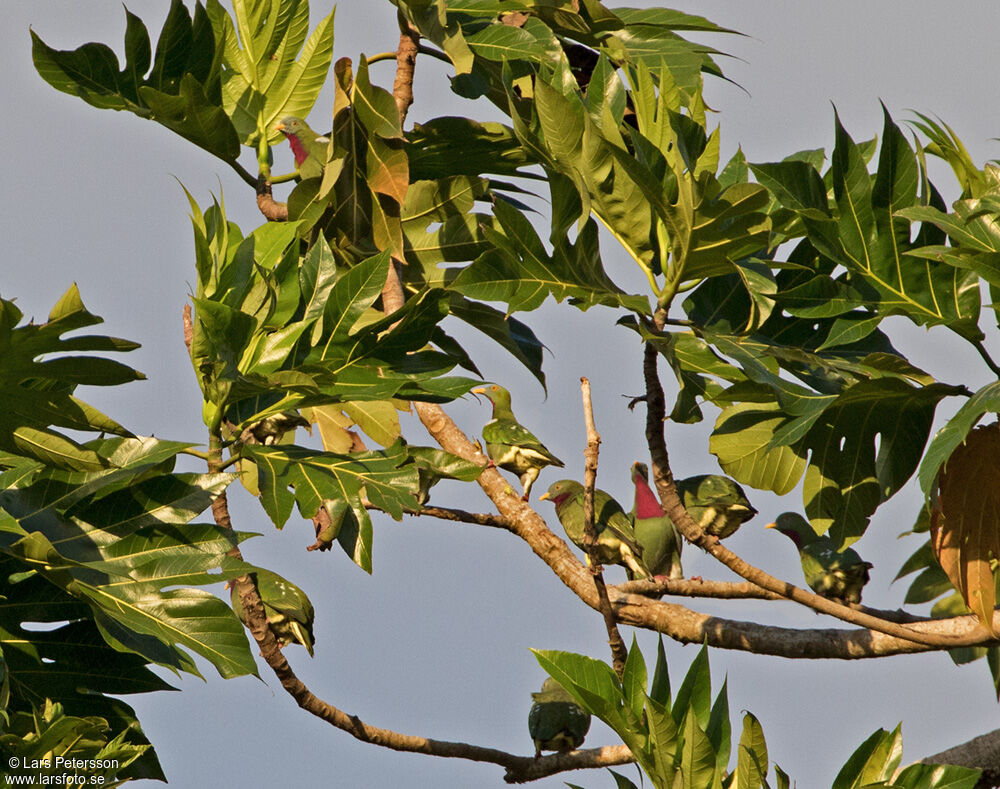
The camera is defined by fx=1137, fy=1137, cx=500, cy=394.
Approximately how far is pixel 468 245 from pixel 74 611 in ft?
4.58

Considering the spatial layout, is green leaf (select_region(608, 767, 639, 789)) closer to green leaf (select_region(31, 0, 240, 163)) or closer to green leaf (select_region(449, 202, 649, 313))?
green leaf (select_region(449, 202, 649, 313))

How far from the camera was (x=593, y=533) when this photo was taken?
2.39 meters

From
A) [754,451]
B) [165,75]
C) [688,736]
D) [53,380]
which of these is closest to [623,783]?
[688,736]

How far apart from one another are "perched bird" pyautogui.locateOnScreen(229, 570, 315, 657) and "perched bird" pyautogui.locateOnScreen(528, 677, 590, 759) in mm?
644

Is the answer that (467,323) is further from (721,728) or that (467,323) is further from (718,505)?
(721,728)

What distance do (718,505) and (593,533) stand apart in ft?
2.91

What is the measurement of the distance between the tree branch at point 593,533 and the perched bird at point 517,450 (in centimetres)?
107

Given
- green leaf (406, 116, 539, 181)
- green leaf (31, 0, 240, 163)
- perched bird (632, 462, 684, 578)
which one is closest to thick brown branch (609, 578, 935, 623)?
perched bird (632, 462, 684, 578)

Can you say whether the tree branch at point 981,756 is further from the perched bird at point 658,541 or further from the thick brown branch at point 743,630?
the perched bird at point 658,541

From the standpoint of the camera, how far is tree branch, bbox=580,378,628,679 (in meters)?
2.28

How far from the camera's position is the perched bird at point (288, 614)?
3.07 m


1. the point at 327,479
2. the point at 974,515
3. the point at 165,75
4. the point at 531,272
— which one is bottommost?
the point at 974,515

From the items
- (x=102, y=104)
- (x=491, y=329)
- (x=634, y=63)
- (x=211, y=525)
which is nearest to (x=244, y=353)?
(x=211, y=525)

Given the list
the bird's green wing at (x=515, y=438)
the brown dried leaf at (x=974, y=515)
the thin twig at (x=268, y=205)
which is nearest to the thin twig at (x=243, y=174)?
the thin twig at (x=268, y=205)
